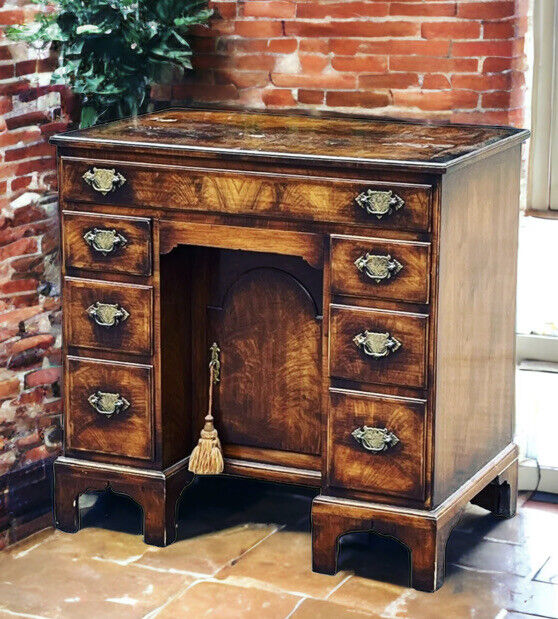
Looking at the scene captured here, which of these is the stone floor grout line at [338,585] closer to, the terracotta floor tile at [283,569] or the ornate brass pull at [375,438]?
the terracotta floor tile at [283,569]

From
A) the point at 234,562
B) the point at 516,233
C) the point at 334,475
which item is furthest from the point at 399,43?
the point at 234,562

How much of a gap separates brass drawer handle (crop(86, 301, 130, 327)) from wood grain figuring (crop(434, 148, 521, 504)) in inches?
36.5

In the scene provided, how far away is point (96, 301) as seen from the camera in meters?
3.99

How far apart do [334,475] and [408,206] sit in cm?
79

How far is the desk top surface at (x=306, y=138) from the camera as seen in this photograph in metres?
3.65

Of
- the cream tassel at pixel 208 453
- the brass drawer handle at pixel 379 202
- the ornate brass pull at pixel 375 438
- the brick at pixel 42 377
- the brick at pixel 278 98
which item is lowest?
the cream tassel at pixel 208 453

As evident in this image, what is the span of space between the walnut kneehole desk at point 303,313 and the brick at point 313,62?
0.22 metres

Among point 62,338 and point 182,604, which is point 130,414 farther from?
point 182,604

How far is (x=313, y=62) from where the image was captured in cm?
439

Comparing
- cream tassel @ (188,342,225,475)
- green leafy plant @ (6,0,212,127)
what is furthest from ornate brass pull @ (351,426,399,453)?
green leafy plant @ (6,0,212,127)

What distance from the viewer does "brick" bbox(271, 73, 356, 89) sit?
436 cm

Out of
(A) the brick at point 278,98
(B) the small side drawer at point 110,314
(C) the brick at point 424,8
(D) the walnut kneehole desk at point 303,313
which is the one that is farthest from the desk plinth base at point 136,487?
(C) the brick at point 424,8

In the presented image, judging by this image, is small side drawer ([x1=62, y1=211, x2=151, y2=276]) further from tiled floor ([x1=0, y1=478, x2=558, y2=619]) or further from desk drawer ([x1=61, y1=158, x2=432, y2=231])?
tiled floor ([x1=0, y1=478, x2=558, y2=619])

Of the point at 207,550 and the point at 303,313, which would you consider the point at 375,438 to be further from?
the point at 207,550
